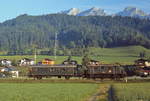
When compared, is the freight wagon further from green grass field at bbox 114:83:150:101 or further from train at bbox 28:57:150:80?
green grass field at bbox 114:83:150:101

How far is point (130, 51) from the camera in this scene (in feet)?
650

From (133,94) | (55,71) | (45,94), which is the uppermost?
(133,94)

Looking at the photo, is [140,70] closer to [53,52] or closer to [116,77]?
[116,77]

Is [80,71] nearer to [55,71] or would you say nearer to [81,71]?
[81,71]

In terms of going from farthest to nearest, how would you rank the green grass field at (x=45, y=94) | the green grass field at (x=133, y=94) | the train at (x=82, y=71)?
the train at (x=82, y=71), the green grass field at (x=45, y=94), the green grass field at (x=133, y=94)

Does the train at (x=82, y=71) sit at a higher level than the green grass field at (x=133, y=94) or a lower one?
lower

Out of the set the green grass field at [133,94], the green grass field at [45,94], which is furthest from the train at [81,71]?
the green grass field at [133,94]

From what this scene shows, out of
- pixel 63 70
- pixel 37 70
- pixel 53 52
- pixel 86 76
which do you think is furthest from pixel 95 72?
pixel 53 52

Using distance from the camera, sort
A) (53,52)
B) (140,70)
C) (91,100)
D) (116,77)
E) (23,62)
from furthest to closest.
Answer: (53,52)
(23,62)
(140,70)
(116,77)
(91,100)

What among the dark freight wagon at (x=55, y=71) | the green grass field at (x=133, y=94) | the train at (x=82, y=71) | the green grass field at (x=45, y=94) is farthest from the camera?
the dark freight wagon at (x=55, y=71)

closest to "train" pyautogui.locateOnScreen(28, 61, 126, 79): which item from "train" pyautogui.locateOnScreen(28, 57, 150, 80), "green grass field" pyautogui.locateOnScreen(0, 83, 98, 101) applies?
"train" pyautogui.locateOnScreen(28, 57, 150, 80)

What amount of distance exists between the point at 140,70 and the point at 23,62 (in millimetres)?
67897

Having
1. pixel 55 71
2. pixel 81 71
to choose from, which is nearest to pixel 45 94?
pixel 81 71

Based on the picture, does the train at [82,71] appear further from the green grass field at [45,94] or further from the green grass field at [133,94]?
the green grass field at [133,94]
